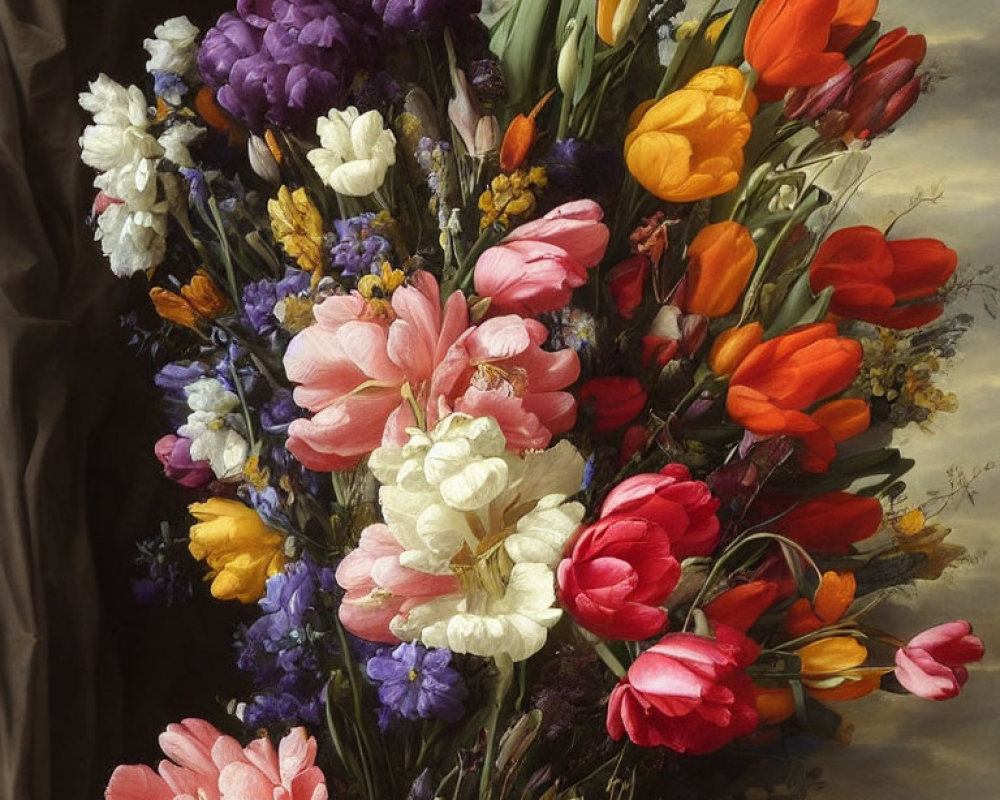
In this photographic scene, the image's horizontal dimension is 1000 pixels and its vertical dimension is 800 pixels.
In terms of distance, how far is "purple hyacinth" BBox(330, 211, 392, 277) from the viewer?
0.95 meters

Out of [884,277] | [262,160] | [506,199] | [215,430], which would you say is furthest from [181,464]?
[884,277]

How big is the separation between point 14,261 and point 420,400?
42 cm

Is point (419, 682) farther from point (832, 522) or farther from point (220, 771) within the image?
point (832, 522)

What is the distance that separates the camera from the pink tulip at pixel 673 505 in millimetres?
873

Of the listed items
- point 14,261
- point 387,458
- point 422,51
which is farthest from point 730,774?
point 14,261

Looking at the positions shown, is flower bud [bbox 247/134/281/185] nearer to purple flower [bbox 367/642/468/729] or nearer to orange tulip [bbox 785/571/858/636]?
purple flower [bbox 367/642/468/729]

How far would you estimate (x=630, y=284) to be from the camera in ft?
3.15

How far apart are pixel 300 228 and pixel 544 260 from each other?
0.22 m

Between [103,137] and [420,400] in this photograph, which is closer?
[420,400]

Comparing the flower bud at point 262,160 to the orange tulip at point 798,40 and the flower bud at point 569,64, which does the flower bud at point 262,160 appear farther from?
the orange tulip at point 798,40

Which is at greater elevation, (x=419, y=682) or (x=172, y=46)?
(x=172, y=46)

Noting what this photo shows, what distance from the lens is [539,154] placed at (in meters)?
0.97

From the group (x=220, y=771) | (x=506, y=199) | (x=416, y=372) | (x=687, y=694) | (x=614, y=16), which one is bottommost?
(x=220, y=771)

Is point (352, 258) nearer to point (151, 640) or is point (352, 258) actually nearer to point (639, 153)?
point (639, 153)
